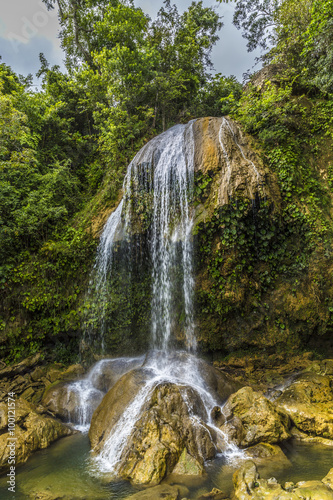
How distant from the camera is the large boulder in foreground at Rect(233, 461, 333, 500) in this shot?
2723mm

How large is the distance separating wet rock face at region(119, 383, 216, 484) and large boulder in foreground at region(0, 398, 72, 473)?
192cm

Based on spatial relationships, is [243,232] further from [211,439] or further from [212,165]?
[211,439]

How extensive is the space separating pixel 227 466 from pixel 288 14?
16720mm

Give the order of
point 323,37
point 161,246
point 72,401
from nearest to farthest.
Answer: point 72,401 → point 161,246 → point 323,37

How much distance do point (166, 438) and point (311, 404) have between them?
10.2 ft

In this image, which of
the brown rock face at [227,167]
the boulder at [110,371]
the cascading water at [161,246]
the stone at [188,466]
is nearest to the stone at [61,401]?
the cascading water at [161,246]

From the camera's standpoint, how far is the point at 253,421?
472 cm

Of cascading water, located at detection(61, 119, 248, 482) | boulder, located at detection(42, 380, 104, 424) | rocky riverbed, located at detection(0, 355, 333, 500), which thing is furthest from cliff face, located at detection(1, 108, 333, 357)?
boulder, located at detection(42, 380, 104, 424)

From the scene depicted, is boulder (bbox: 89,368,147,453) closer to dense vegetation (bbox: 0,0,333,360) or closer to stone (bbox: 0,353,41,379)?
dense vegetation (bbox: 0,0,333,360)

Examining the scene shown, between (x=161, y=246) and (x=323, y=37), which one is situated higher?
(x=323, y=37)

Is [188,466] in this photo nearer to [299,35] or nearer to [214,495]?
[214,495]

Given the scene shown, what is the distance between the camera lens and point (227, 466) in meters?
4.02

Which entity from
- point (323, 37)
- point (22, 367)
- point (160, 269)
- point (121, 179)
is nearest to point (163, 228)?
point (160, 269)

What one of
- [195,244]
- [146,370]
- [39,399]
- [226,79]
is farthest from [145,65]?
[39,399]
